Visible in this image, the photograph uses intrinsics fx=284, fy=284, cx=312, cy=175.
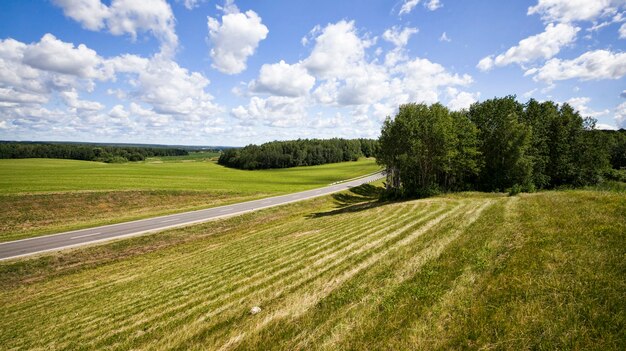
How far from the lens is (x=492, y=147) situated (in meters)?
44.1

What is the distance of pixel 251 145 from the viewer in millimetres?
152750

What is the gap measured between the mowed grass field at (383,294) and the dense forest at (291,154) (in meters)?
117

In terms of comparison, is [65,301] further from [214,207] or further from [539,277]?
[214,207]

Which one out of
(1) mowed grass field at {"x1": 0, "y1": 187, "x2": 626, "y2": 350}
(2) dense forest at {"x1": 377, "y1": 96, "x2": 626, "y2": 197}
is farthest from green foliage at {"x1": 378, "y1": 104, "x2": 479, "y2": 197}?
(1) mowed grass field at {"x1": 0, "y1": 187, "x2": 626, "y2": 350}

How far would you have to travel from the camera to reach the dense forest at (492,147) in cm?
3809

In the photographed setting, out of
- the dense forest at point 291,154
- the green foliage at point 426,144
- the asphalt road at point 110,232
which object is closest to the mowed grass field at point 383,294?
the asphalt road at point 110,232

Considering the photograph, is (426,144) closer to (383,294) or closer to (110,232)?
(383,294)

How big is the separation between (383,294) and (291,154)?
442 ft

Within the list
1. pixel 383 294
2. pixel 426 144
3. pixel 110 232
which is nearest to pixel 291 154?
pixel 426 144

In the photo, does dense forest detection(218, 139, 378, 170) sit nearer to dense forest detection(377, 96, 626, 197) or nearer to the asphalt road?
dense forest detection(377, 96, 626, 197)

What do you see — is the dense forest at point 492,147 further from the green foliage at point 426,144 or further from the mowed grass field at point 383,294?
the mowed grass field at point 383,294

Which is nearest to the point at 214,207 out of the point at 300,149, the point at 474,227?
the point at 474,227

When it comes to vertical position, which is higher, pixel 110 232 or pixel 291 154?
pixel 291 154

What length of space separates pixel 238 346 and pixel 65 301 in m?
13.9
